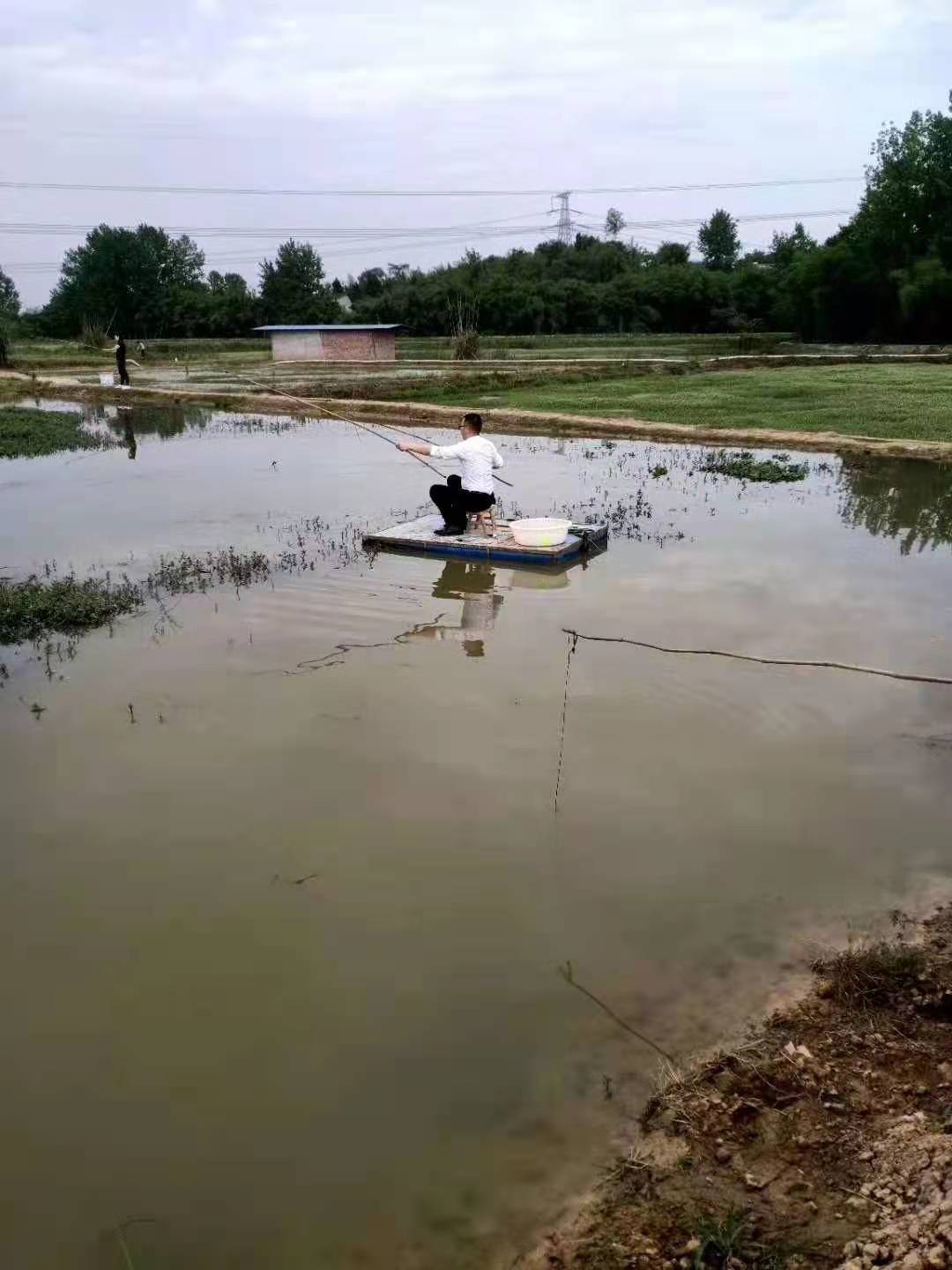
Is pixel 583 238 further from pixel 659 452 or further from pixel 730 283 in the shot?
pixel 659 452

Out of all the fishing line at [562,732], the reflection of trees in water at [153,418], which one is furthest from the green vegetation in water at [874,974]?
the reflection of trees in water at [153,418]

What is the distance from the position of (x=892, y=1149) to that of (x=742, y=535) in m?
8.10

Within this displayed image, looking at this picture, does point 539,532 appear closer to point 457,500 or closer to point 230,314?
point 457,500

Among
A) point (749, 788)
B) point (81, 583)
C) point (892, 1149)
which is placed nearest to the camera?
point (892, 1149)

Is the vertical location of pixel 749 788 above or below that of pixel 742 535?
below

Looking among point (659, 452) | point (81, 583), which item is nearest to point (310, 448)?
point (659, 452)

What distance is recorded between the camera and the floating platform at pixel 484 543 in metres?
8.90

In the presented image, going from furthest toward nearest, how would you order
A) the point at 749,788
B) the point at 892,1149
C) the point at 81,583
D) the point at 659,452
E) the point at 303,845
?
the point at 659,452
the point at 81,583
the point at 749,788
the point at 303,845
the point at 892,1149

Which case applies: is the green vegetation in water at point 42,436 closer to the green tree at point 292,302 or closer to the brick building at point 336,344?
the brick building at point 336,344

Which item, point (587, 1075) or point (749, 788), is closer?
point (587, 1075)

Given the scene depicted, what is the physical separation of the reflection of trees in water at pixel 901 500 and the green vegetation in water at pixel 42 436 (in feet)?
40.4

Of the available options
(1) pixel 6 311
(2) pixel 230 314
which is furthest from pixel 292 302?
(1) pixel 6 311

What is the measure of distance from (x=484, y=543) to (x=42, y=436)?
11936 millimetres

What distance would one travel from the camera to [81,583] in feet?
27.8
